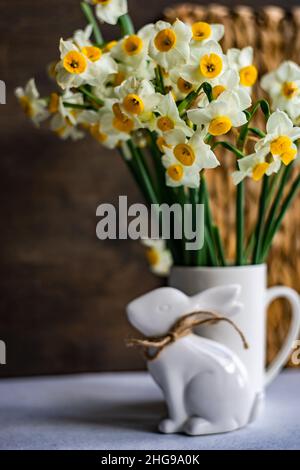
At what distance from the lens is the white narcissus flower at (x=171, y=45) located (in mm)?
663

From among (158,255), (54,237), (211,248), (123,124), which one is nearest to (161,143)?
(123,124)

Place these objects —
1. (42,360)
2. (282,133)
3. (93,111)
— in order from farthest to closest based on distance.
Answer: (42,360), (93,111), (282,133)

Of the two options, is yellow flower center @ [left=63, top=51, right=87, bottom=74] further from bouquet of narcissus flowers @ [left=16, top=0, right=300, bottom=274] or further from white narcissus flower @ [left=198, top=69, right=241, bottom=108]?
white narcissus flower @ [left=198, top=69, right=241, bottom=108]

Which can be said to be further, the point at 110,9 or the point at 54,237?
the point at 54,237

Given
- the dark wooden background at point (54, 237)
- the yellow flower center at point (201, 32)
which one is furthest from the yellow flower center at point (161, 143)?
the dark wooden background at point (54, 237)

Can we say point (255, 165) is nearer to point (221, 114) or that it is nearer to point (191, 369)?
point (221, 114)

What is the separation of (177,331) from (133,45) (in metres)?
0.31

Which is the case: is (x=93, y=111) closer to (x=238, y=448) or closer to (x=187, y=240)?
(x=187, y=240)

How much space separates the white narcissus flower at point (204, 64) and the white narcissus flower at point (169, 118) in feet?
0.10

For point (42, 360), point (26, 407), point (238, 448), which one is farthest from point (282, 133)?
point (42, 360)

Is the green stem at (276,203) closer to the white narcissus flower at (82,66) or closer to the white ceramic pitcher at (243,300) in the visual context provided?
the white ceramic pitcher at (243,300)

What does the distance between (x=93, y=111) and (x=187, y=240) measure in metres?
0.19

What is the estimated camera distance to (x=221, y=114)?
0.65m
